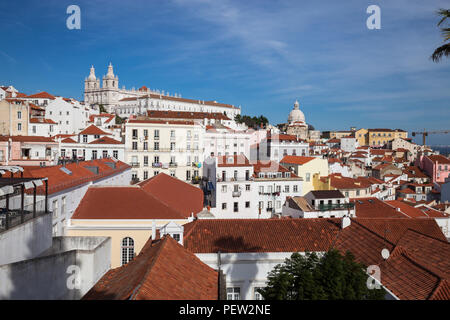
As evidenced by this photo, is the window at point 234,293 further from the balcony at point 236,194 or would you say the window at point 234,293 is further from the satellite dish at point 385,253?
the balcony at point 236,194

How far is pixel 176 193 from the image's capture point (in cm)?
3122

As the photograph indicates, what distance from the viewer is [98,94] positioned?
172m

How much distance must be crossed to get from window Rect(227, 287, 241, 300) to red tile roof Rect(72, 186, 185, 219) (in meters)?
7.55

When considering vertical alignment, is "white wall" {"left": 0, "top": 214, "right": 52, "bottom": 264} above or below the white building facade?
below

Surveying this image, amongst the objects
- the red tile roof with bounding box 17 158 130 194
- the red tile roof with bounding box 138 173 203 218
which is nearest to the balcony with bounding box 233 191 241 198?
the red tile roof with bounding box 138 173 203 218

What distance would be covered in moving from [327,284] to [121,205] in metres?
17.3

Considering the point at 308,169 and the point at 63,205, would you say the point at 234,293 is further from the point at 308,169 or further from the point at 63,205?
the point at 308,169

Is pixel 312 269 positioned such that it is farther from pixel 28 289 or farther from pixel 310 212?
pixel 310 212

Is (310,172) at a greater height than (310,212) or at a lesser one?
greater

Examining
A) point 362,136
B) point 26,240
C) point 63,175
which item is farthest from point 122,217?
point 362,136

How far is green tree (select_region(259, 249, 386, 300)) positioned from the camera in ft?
28.9

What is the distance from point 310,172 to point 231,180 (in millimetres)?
13291

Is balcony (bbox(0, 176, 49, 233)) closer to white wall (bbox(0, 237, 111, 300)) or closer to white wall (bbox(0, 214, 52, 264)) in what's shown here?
white wall (bbox(0, 214, 52, 264))
